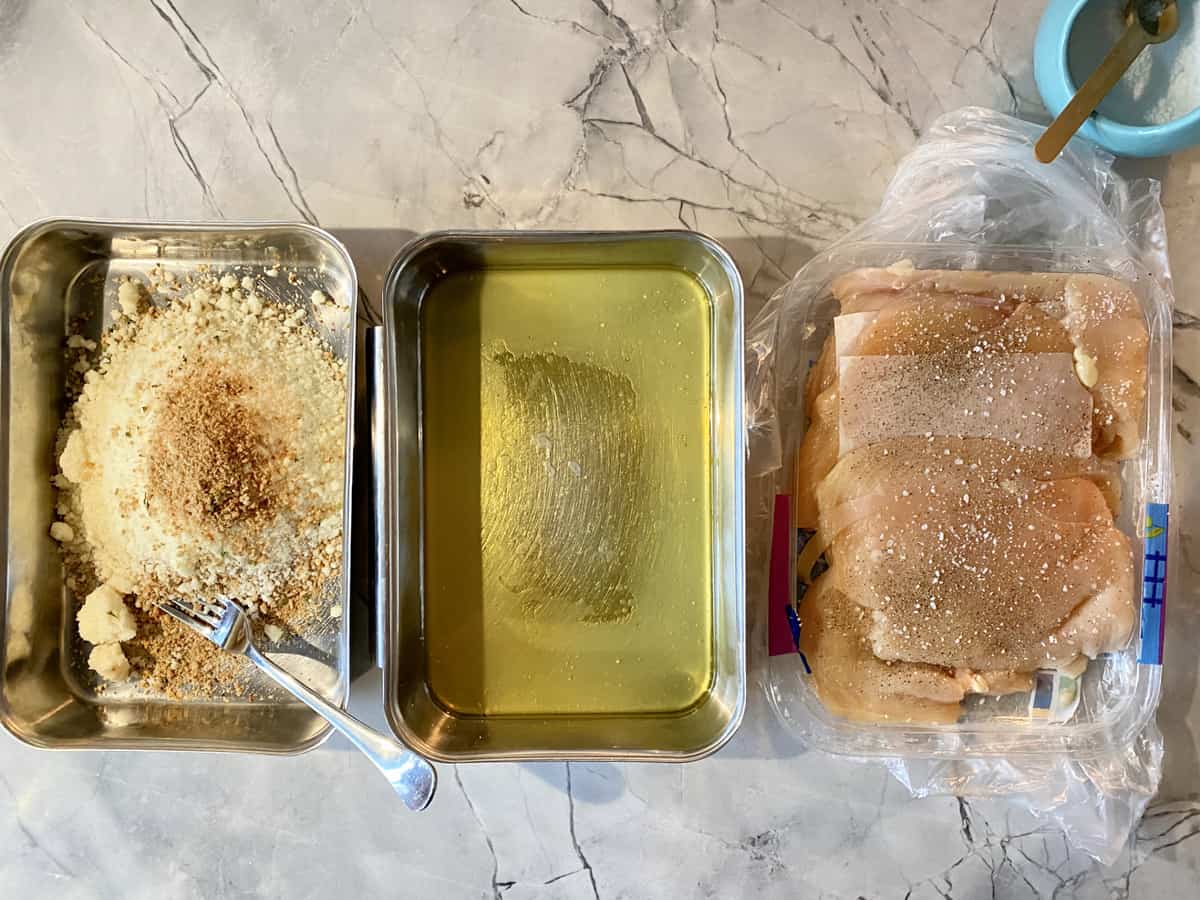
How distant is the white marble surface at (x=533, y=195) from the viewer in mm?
1071

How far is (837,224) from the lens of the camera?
107 cm

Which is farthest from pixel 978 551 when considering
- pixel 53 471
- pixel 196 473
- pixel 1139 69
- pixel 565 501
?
pixel 53 471

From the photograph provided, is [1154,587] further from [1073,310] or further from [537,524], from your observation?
[537,524]

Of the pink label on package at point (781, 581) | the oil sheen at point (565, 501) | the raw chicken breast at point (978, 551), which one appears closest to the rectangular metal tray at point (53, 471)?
the oil sheen at point (565, 501)

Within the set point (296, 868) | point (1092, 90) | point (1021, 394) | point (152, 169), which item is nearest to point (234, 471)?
point (152, 169)

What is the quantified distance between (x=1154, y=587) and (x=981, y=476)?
28cm

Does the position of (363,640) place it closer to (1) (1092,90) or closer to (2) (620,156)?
(2) (620,156)

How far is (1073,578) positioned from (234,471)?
3.33 feet

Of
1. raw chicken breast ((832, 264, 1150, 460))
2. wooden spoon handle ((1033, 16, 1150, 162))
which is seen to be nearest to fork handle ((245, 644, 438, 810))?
raw chicken breast ((832, 264, 1150, 460))

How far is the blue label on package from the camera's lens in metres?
0.98

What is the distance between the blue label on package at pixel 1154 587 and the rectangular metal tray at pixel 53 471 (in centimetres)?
99

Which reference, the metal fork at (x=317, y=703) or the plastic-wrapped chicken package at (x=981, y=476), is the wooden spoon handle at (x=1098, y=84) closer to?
the plastic-wrapped chicken package at (x=981, y=476)

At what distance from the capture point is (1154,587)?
984mm

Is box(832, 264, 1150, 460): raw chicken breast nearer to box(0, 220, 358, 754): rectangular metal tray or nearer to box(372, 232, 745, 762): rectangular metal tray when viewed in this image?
box(372, 232, 745, 762): rectangular metal tray
